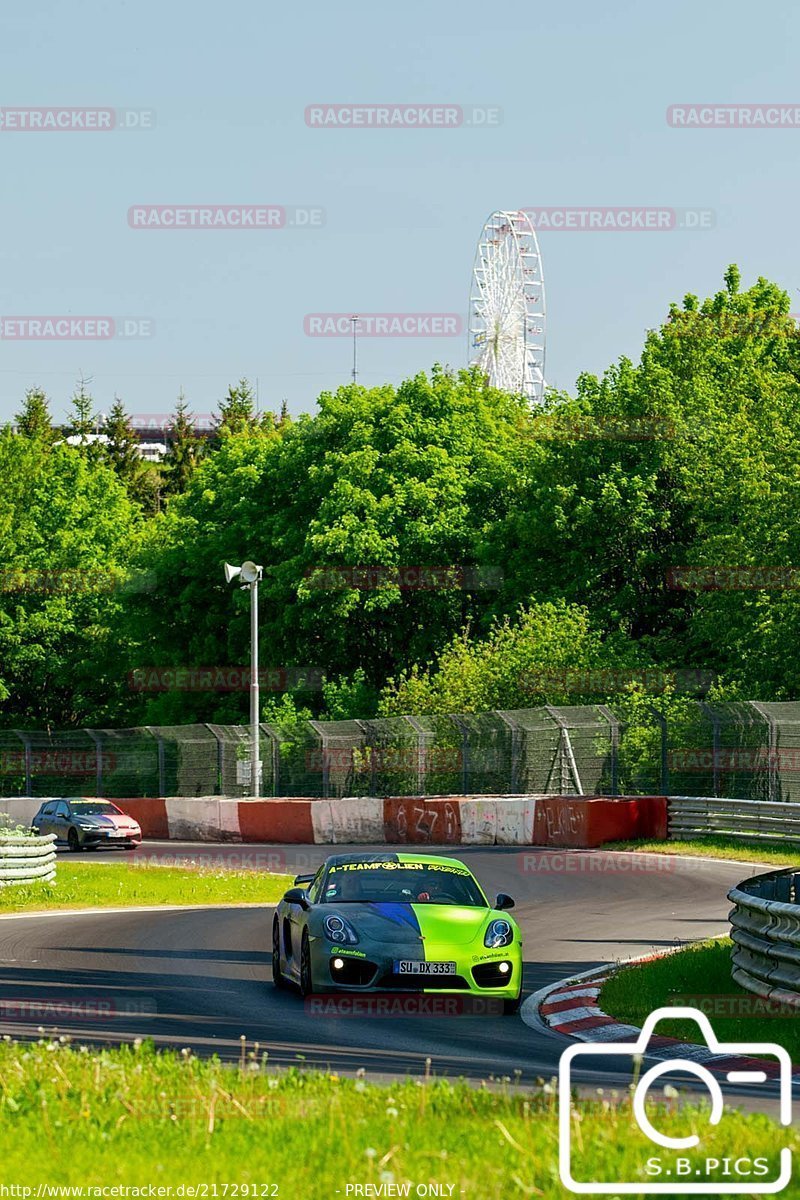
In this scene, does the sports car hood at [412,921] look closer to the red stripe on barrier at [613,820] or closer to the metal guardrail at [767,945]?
the metal guardrail at [767,945]

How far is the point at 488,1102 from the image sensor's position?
8.21 metres

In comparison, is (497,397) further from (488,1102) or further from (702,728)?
(488,1102)

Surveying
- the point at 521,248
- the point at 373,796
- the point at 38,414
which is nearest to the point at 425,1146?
the point at 373,796

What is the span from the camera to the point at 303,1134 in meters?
7.50

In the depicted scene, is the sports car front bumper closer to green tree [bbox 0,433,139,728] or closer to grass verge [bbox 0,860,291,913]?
grass verge [bbox 0,860,291,913]

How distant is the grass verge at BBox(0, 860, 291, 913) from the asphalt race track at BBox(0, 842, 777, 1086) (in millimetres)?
1536

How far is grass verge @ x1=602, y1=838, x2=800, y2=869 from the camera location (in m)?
30.0

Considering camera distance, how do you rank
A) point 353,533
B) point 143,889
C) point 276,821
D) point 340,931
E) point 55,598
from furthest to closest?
point 55,598 < point 353,533 < point 276,821 < point 143,889 < point 340,931

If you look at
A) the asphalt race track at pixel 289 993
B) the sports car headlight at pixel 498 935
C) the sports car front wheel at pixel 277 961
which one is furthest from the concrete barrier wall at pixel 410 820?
the sports car headlight at pixel 498 935

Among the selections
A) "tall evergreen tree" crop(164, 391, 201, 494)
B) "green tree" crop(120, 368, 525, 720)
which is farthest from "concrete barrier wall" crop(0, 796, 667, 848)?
"tall evergreen tree" crop(164, 391, 201, 494)

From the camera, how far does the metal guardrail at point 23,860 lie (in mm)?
28109

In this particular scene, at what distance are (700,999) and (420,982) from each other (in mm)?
2113

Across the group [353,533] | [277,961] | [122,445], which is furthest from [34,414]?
[277,961]

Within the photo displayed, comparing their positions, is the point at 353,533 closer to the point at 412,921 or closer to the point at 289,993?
the point at 289,993
